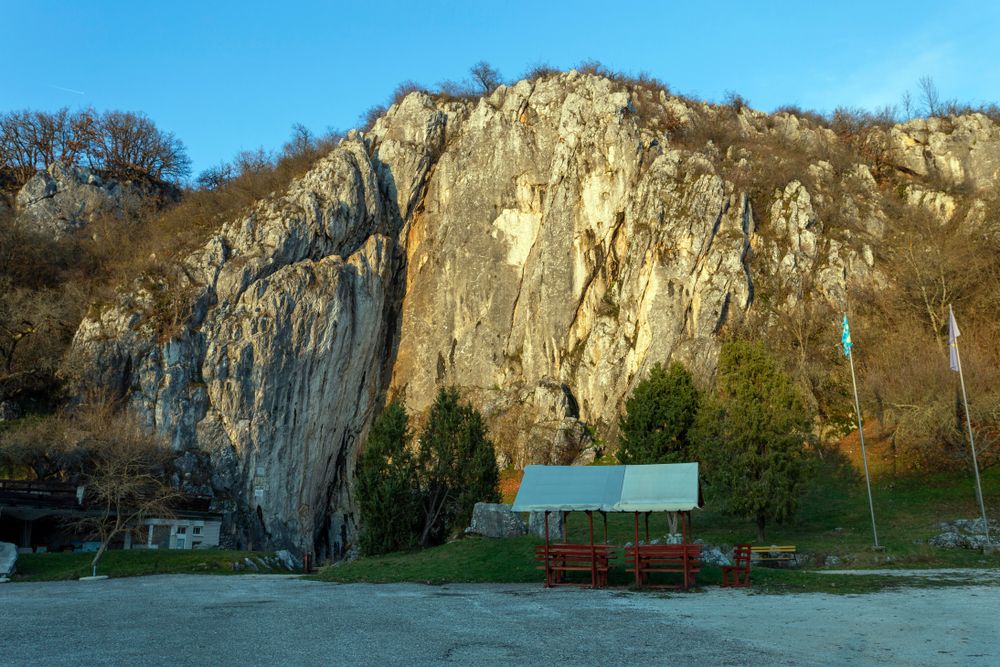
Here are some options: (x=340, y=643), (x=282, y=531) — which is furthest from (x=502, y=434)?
(x=340, y=643)

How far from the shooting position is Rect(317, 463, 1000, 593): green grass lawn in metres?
22.4

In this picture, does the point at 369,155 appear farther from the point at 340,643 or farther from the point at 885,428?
the point at 340,643

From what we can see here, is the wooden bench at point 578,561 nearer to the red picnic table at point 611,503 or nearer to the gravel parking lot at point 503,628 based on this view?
the red picnic table at point 611,503

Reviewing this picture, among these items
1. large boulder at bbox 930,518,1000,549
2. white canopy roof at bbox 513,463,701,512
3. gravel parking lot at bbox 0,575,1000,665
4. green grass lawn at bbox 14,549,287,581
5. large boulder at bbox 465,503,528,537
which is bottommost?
gravel parking lot at bbox 0,575,1000,665

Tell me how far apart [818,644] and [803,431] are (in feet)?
71.8

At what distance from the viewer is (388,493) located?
30969 millimetres

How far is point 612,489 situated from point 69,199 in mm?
62022

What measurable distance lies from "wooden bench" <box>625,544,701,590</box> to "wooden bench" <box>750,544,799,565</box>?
5.69m

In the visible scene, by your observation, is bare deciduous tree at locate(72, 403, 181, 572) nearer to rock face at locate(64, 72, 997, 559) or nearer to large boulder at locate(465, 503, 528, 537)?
rock face at locate(64, 72, 997, 559)

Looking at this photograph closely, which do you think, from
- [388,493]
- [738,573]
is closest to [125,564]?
[388,493]

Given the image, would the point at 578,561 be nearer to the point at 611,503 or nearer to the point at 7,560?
the point at 611,503

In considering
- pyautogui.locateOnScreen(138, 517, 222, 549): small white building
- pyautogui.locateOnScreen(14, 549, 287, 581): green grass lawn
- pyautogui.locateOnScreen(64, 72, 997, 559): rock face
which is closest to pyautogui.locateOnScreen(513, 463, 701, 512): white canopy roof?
pyautogui.locateOnScreen(14, 549, 287, 581): green grass lawn

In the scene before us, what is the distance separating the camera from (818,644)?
11977 mm

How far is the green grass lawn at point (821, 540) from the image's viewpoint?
73.5ft
